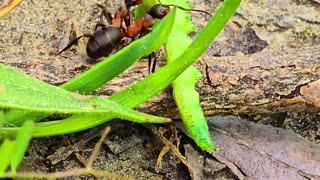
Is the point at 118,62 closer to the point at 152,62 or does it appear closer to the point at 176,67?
the point at 176,67

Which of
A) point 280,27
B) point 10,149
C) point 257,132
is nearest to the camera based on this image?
point 10,149

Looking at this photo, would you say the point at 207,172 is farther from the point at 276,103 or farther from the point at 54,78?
the point at 54,78

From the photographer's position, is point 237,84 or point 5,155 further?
point 237,84

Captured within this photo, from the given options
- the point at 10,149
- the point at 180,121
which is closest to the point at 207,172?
the point at 180,121

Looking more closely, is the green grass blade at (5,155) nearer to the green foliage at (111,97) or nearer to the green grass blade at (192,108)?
the green foliage at (111,97)

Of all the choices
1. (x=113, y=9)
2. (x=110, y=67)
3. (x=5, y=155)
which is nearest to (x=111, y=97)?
(x=110, y=67)

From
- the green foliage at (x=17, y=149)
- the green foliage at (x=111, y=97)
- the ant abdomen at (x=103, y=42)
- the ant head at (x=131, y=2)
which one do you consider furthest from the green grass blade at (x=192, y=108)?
the green foliage at (x=17, y=149)
